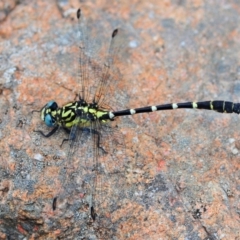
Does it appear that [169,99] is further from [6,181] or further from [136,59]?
[6,181]

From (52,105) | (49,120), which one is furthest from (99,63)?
(49,120)

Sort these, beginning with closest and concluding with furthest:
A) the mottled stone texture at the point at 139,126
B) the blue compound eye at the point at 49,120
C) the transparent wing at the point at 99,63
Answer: the mottled stone texture at the point at 139,126 < the blue compound eye at the point at 49,120 < the transparent wing at the point at 99,63

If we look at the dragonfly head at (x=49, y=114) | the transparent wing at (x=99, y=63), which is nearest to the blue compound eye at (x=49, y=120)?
the dragonfly head at (x=49, y=114)

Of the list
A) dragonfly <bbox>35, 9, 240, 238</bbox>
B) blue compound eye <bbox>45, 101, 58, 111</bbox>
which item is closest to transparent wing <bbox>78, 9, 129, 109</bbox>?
dragonfly <bbox>35, 9, 240, 238</bbox>

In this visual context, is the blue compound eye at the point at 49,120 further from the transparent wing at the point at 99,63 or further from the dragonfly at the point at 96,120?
the transparent wing at the point at 99,63

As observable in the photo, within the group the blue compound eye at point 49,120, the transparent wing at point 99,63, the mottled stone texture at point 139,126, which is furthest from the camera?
the transparent wing at point 99,63

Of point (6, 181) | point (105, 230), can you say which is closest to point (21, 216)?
point (6, 181)

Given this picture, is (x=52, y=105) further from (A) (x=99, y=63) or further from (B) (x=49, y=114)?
(A) (x=99, y=63)

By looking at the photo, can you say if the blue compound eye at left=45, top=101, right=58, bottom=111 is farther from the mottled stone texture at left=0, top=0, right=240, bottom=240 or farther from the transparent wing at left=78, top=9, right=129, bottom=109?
the transparent wing at left=78, top=9, right=129, bottom=109
